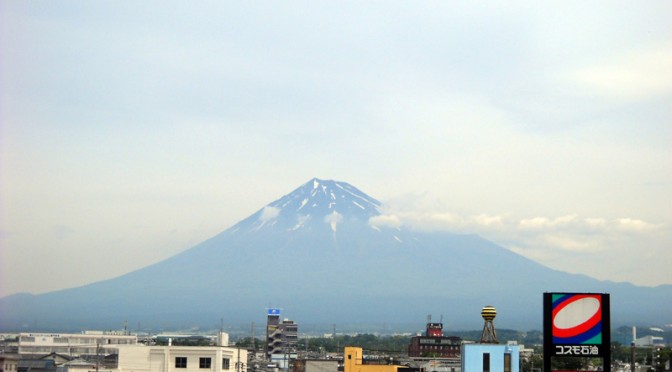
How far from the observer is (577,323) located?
1800 inches

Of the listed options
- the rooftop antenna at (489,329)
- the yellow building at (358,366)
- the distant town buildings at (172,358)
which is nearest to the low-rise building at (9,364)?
the distant town buildings at (172,358)

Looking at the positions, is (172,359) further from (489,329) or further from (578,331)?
(578,331)

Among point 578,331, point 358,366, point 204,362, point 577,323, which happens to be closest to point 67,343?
point 358,366

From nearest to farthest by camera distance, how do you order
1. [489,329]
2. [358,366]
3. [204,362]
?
[489,329], [204,362], [358,366]

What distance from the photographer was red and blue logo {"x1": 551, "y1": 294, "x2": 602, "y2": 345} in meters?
45.7

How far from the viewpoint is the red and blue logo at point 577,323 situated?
150ft

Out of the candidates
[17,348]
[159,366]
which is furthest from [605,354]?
[17,348]

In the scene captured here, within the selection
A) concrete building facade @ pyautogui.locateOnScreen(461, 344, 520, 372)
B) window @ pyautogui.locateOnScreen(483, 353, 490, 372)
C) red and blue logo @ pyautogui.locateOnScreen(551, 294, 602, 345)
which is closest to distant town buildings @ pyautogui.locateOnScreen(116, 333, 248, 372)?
concrete building facade @ pyautogui.locateOnScreen(461, 344, 520, 372)

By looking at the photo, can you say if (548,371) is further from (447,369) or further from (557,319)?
(447,369)

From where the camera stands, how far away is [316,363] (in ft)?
351

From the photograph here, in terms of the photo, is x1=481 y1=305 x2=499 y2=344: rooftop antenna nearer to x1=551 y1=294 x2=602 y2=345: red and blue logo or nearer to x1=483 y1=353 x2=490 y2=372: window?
x1=483 y1=353 x2=490 y2=372: window

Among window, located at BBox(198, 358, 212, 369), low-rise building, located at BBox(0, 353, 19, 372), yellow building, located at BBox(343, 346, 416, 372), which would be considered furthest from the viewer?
low-rise building, located at BBox(0, 353, 19, 372)

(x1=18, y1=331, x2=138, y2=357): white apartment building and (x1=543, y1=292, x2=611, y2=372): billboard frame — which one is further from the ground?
(x1=543, y1=292, x2=611, y2=372): billboard frame

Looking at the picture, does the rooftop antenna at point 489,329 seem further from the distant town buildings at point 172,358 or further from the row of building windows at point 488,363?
the distant town buildings at point 172,358
